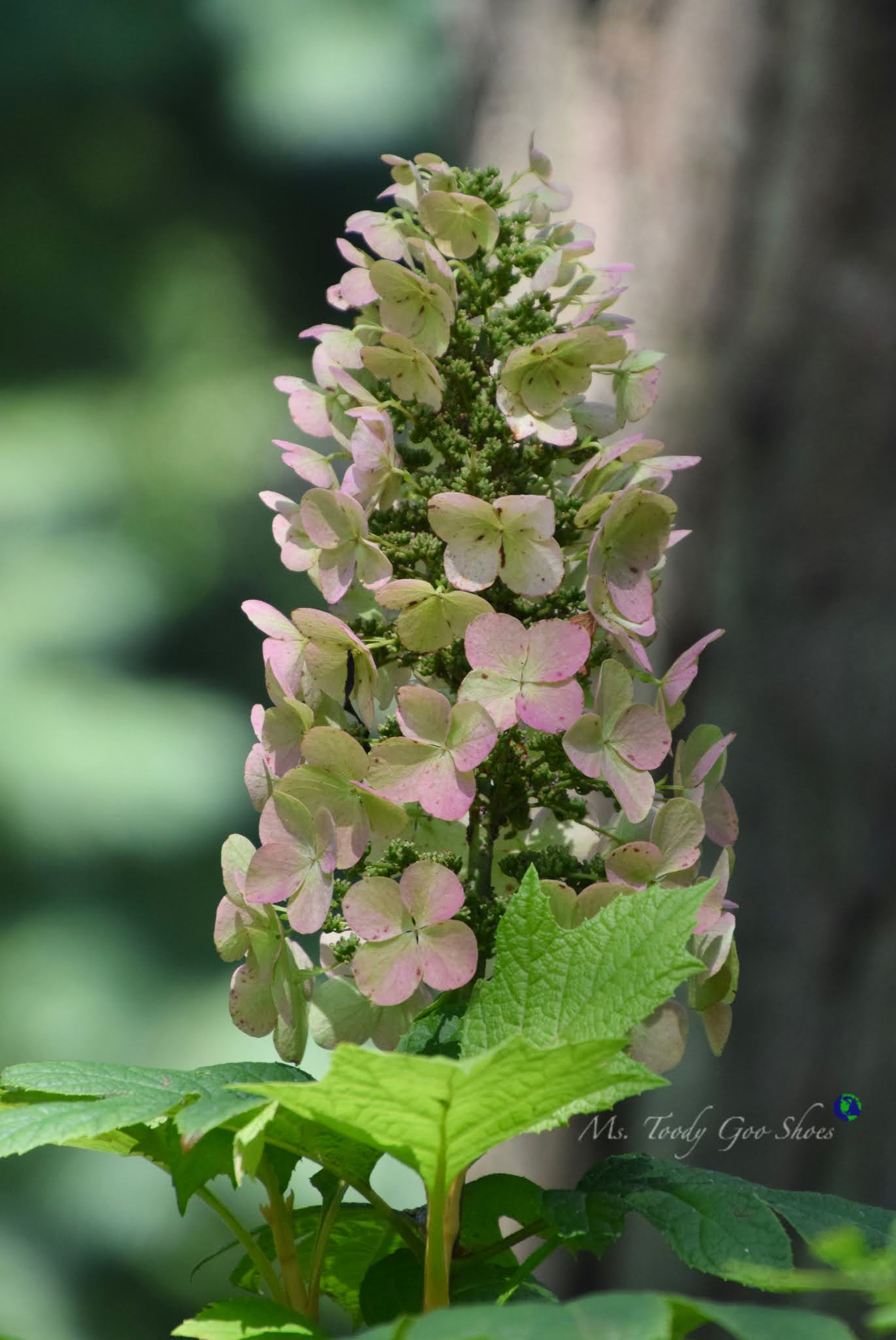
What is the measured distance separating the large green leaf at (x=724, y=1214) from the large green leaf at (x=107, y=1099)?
19 centimetres

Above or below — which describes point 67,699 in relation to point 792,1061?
above

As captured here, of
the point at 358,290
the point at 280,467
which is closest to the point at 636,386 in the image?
the point at 358,290

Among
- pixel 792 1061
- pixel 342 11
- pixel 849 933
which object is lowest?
pixel 792 1061

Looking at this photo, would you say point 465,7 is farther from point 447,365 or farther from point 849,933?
point 849,933

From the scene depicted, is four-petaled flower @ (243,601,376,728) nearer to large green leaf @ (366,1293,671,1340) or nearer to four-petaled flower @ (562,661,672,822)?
four-petaled flower @ (562,661,672,822)

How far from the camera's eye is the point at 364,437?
61 cm

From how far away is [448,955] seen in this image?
0.55 m

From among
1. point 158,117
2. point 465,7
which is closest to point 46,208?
point 158,117

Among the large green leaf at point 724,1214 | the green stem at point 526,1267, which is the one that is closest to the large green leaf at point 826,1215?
the large green leaf at point 724,1214

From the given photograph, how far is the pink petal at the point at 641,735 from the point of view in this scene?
0.58 metres

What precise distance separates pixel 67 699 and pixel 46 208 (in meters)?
0.55

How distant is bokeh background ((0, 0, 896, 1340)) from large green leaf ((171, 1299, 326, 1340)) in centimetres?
62

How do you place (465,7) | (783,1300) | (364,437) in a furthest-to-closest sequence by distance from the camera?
(465,7), (783,1300), (364,437)

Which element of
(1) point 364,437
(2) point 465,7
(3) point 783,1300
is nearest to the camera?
(1) point 364,437
